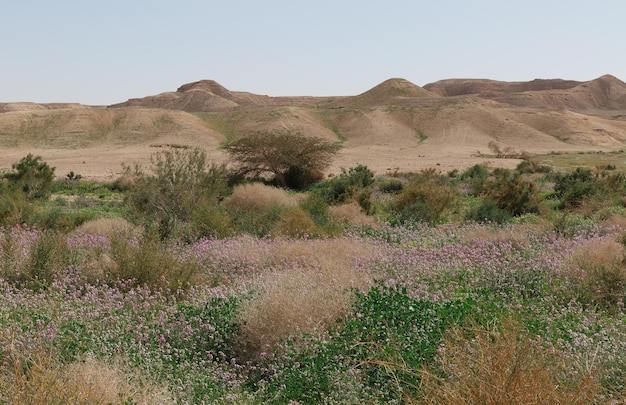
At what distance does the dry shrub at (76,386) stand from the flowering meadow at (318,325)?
2 cm

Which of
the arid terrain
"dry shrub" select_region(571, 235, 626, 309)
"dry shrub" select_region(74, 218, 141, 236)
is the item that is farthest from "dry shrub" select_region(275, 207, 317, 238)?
the arid terrain

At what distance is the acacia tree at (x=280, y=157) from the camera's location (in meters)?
27.6

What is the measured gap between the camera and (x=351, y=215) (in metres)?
15.2

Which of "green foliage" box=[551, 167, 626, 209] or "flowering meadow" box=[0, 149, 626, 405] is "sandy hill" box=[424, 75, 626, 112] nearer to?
"green foliage" box=[551, 167, 626, 209]

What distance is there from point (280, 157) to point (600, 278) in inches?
814

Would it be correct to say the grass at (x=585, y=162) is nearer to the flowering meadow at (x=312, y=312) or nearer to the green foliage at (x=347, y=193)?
the green foliage at (x=347, y=193)

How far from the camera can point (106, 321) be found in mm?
6410

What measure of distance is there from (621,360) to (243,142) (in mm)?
24589

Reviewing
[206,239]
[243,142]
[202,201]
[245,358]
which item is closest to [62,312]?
[245,358]

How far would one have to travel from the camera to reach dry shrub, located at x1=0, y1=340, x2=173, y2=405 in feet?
13.0

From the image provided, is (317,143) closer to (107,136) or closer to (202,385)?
(202,385)

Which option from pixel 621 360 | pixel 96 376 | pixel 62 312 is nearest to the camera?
pixel 96 376

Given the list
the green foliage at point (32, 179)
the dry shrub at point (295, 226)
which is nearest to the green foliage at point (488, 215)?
the dry shrub at point (295, 226)

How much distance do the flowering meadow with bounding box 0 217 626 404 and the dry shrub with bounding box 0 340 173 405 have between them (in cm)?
2
